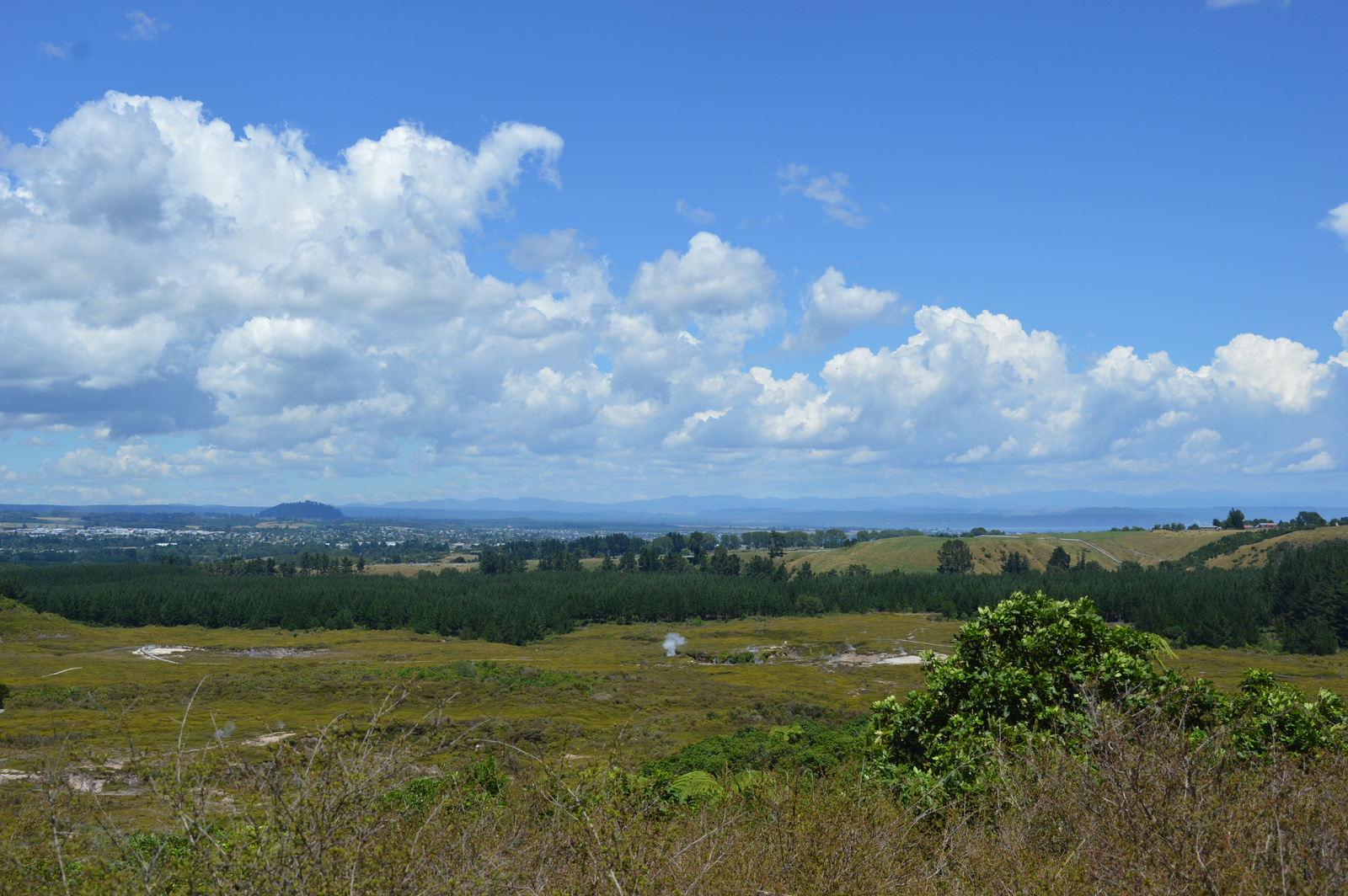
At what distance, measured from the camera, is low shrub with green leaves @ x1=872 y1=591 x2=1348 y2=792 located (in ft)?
34.3

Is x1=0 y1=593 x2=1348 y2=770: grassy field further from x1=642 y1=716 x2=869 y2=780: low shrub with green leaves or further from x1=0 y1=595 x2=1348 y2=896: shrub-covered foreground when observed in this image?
x1=642 y1=716 x2=869 y2=780: low shrub with green leaves

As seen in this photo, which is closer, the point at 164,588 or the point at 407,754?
the point at 407,754

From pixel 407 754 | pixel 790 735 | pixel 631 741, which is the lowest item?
pixel 631 741

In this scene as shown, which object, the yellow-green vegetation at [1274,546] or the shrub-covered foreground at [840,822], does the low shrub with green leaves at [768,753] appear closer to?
the shrub-covered foreground at [840,822]

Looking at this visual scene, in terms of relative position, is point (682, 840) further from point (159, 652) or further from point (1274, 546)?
point (1274, 546)

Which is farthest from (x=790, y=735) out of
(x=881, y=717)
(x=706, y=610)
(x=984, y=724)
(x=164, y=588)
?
(x=164, y=588)

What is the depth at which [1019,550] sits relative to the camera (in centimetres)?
16038

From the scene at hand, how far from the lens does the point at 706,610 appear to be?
112m

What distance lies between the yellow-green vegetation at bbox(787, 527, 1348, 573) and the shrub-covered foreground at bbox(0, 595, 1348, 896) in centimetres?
15094

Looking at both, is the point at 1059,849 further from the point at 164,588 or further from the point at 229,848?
the point at 164,588

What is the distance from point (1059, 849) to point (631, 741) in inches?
1021

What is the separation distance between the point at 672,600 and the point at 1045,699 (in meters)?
101

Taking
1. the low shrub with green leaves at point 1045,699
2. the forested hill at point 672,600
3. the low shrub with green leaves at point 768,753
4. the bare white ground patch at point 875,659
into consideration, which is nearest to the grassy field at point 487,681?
the bare white ground patch at point 875,659

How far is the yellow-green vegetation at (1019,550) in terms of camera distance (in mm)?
157750
